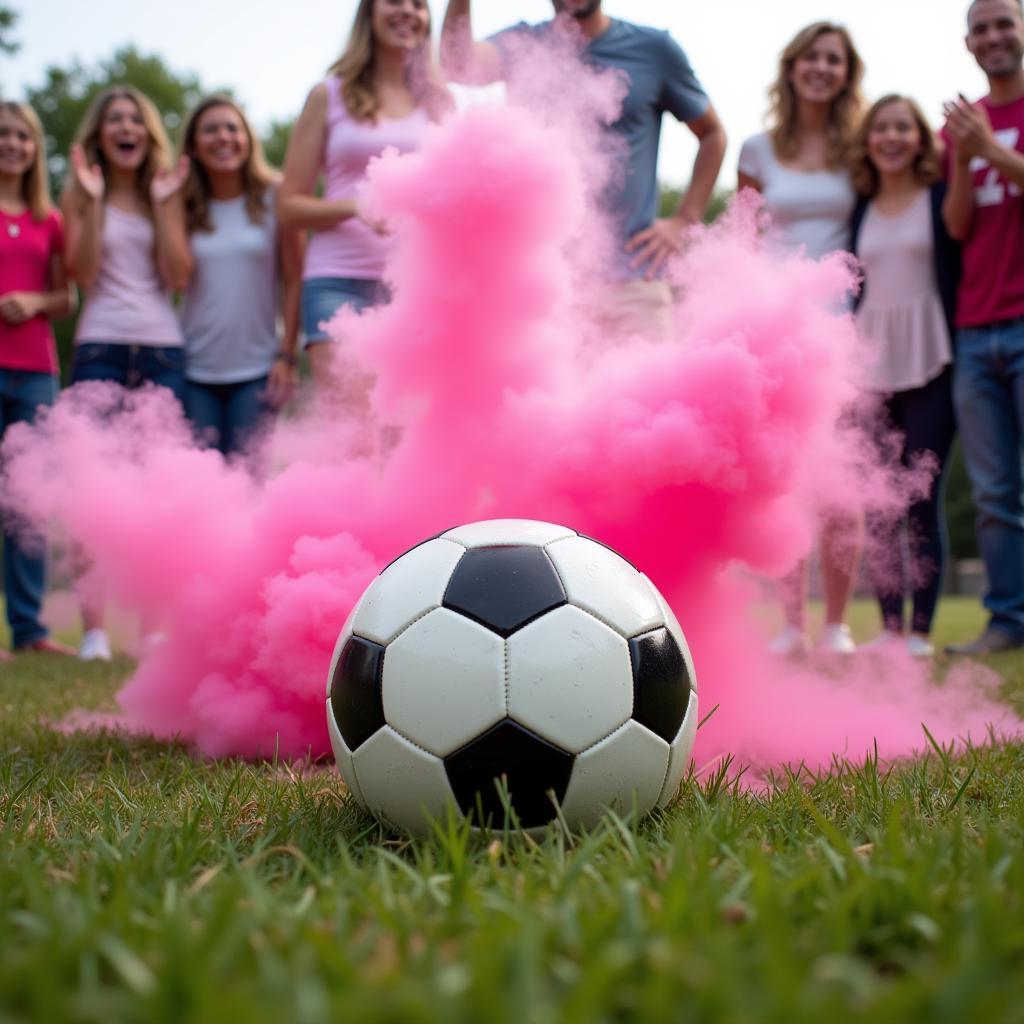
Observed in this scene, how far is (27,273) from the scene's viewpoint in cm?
564

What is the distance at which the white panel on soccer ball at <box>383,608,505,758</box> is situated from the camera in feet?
5.85

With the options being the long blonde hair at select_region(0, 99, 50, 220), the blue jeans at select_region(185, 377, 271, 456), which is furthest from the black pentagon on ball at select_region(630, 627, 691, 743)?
the long blonde hair at select_region(0, 99, 50, 220)

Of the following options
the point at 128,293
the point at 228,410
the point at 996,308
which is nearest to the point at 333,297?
the point at 228,410

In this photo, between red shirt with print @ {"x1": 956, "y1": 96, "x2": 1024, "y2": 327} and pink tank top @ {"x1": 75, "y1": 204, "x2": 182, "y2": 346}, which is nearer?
red shirt with print @ {"x1": 956, "y1": 96, "x2": 1024, "y2": 327}

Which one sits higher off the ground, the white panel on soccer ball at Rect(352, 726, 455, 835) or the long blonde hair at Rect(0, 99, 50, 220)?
the long blonde hair at Rect(0, 99, 50, 220)

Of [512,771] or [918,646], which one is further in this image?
[918,646]

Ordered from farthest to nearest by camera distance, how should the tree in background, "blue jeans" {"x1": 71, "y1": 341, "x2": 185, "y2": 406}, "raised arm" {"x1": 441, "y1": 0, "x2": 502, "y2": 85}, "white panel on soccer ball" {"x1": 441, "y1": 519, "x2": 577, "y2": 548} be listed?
the tree in background
"blue jeans" {"x1": 71, "y1": 341, "x2": 185, "y2": 406}
"raised arm" {"x1": 441, "y1": 0, "x2": 502, "y2": 85}
"white panel on soccer ball" {"x1": 441, "y1": 519, "x2": 577, "y2": 548}

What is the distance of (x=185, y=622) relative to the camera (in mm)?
2881

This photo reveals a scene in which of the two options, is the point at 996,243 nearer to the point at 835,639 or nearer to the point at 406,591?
the point at 835,639

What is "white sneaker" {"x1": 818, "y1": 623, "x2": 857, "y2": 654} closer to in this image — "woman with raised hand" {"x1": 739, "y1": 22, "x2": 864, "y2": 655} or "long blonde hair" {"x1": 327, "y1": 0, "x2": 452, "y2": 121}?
"woman with raised hand" {"x1": 739, "y1": 22, "x2": 864, "y2": 655}

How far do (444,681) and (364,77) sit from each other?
3323 mm

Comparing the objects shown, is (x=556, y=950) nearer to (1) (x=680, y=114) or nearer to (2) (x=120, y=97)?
(1) (x=680, y=114)

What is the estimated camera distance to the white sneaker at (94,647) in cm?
537

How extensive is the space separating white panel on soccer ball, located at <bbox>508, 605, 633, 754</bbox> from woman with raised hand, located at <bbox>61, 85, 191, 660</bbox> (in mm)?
3813
